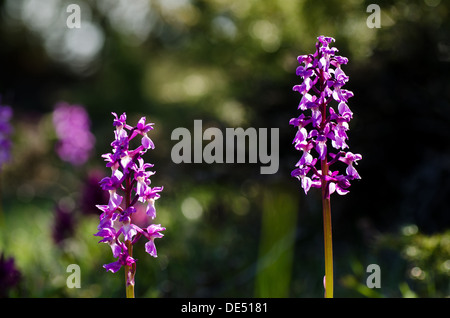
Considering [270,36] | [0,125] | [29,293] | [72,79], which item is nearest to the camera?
[29,293]

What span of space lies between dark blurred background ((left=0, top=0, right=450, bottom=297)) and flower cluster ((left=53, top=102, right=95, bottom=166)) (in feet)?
2.10

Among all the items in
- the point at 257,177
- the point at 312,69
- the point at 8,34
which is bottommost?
the point at 257,177

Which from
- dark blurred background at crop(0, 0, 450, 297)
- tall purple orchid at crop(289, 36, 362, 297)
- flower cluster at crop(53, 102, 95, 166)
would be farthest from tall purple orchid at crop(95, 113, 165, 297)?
flower cluster at crop(53, 102, 95, 166)

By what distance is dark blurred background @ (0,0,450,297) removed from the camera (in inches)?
110

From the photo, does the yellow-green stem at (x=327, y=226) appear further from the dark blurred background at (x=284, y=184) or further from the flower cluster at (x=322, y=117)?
the dark blurred background at (x=284, y=184)

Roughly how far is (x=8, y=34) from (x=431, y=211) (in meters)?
13.9

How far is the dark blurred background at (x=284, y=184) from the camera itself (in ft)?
9.15

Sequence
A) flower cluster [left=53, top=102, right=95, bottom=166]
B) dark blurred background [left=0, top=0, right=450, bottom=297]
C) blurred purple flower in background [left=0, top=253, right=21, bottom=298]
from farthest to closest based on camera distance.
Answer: flower cluster [left=53, top=102, right=95, bottom=166]
dark blurred background [left=0, top=0, right=450, bottom=297]
blurred purple flower in background [left=0, top=253, right=21, bottom=298]

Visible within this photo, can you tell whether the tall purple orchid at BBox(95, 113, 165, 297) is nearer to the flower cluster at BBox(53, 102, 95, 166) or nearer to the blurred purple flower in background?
the blurred purple flower in background

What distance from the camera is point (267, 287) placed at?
2.34m

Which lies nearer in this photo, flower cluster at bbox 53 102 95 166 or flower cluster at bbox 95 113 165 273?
flower cluster at bbox 95 113 165 273

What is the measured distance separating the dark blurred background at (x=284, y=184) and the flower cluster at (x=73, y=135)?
64cm

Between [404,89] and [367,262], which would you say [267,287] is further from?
[404,89]

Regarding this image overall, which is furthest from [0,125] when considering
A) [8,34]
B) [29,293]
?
[8,34]
